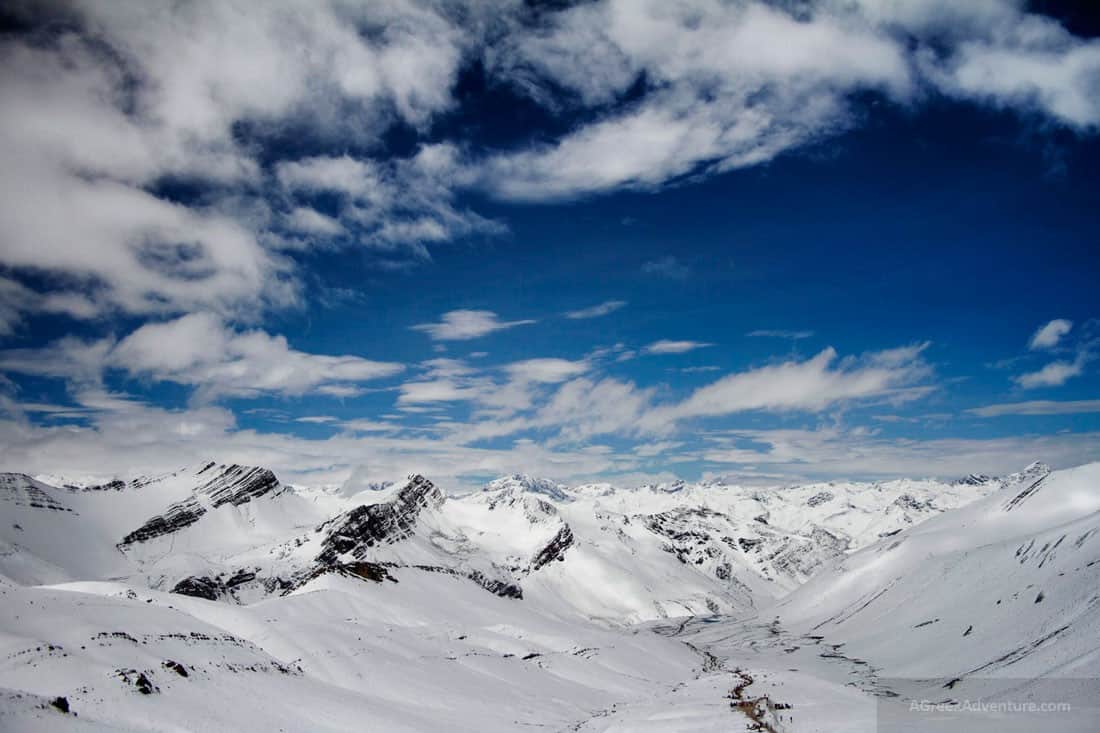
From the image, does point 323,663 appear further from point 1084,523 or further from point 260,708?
Answer: point 1084,523

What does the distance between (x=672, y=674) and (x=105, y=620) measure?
316 feet

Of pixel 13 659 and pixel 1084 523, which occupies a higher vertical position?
pixel 1084 523

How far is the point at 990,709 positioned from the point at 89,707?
7198 centimetres

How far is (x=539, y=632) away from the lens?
13112 centimetres

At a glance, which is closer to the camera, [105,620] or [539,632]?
[105,620]

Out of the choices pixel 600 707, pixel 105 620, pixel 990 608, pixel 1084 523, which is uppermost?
pixel 1084 523

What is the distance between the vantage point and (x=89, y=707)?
42750 millimetres

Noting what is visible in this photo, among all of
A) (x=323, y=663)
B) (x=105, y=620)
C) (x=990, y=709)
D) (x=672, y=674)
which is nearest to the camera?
(x=990, y=709)

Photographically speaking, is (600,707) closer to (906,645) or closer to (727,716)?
(727,716)

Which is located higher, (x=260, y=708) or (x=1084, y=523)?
(x=1084, y=523)

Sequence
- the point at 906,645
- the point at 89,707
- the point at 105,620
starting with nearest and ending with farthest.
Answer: the point at 89,707
the point at 105,620
the point at 906,645

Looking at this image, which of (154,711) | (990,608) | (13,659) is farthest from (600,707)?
(990,608)

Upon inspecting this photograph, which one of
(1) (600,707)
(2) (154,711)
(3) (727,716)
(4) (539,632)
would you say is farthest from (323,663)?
(4) (539,632)

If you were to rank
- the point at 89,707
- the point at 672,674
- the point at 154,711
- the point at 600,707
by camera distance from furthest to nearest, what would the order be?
1. the point at 672,674
2. the point at 600,707
3. the point at 154,711
4. the point at 89,707
